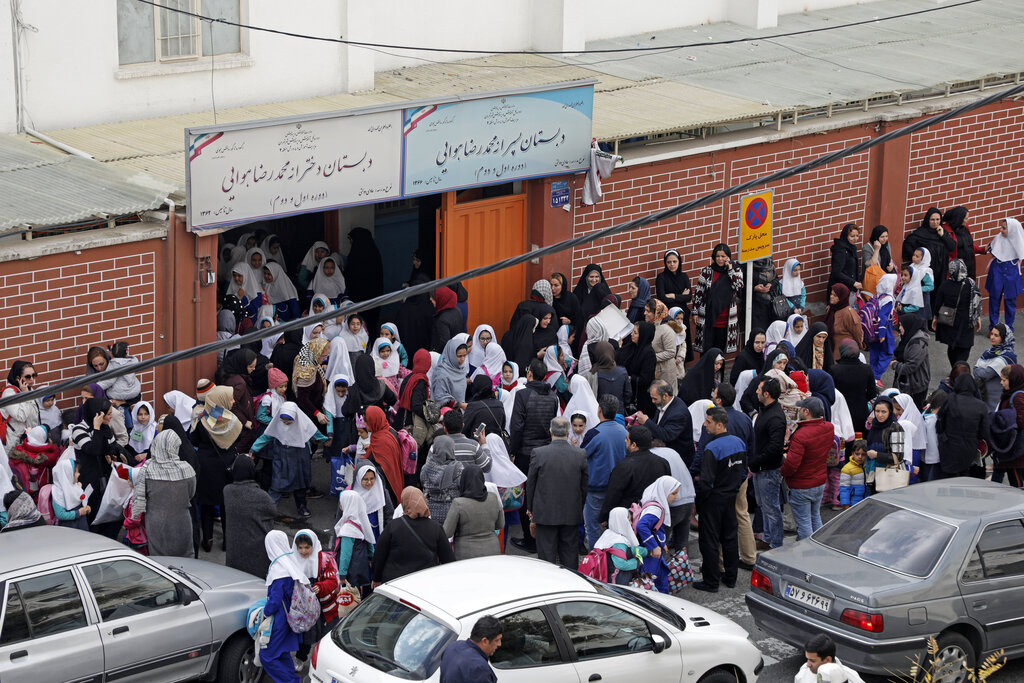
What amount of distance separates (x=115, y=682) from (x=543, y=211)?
8894 millimetres

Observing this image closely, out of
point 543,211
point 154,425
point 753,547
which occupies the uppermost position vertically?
point 543,211

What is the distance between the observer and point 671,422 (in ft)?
41.8

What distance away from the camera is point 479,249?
16.9m

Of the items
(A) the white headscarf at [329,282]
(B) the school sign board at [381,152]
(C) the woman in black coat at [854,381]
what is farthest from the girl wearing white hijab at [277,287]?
(C) the woman in black coat at [854,381]

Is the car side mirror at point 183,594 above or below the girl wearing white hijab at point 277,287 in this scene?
below

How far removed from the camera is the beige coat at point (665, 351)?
15.1 metres

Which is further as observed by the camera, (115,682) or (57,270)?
(57,270)

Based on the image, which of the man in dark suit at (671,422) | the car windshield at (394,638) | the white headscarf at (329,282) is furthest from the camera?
the white headscarf at (329,282)

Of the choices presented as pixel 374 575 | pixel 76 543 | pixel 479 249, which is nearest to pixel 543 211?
pixel 479 249

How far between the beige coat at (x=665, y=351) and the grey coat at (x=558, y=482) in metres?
3.51

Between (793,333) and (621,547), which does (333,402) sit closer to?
(621,547)

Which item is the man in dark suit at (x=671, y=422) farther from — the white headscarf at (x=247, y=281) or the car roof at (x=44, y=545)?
the white headscarf at (x=247, y=281)

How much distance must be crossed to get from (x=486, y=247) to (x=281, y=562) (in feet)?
25.2

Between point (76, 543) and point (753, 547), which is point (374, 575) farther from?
point (753, 547)
